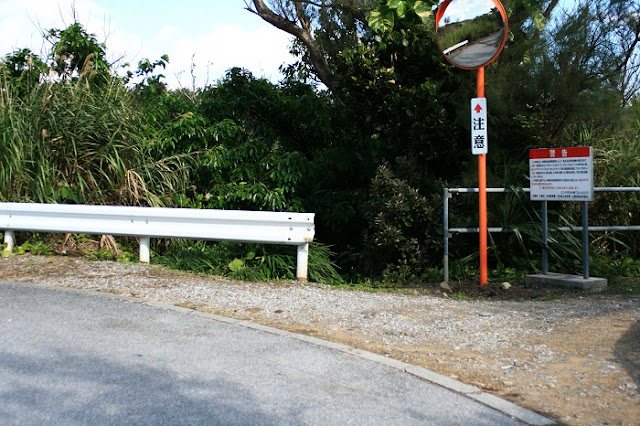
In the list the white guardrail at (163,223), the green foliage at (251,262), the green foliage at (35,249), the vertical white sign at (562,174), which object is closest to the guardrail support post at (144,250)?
the white guardrail at (163,223)

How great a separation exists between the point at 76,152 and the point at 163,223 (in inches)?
92.6

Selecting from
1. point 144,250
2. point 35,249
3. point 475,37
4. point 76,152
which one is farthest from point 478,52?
point 35,249

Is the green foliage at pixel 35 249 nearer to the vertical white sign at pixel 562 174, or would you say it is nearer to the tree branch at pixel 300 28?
the tree branch at pixel 300 28

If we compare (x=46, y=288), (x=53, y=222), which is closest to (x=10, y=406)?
(x=46, y=288)

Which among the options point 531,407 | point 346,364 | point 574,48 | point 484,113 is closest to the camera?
point 531,407

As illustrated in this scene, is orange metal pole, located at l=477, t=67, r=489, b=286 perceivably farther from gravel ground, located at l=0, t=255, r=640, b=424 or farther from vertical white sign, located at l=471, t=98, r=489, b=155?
gravel ground, located at l=0, t=255, r=640, b=424

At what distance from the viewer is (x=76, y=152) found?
1037 centimetres

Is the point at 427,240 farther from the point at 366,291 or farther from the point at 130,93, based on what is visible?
the point at 130,93

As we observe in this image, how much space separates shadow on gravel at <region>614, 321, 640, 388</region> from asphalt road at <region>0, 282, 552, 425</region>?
1462 mm

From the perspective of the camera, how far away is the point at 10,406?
13.2 feet

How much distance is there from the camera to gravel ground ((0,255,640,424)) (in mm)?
4754

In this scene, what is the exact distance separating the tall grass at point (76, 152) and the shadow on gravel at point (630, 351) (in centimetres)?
707

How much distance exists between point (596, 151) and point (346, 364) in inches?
274

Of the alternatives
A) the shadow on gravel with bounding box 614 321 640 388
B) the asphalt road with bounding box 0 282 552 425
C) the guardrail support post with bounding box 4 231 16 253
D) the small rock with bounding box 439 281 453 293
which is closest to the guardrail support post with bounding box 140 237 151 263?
the guardrail support post with bounding box 4 231 16 253
